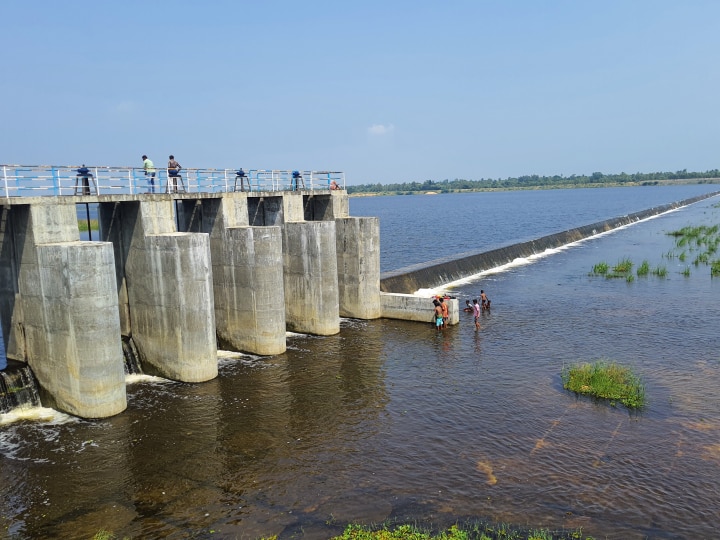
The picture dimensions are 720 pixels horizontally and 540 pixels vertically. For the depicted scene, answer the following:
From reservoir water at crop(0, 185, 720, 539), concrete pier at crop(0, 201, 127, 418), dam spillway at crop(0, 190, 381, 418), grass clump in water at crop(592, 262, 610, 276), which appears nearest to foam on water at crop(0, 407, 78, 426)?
reservoir water at crop(0, 185, 720, 539)

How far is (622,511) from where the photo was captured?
574 inches

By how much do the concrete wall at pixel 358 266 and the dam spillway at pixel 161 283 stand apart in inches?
2.6

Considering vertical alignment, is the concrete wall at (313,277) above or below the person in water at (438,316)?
above

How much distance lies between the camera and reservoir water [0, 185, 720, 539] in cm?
1466

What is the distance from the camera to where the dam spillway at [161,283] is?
66.7ft

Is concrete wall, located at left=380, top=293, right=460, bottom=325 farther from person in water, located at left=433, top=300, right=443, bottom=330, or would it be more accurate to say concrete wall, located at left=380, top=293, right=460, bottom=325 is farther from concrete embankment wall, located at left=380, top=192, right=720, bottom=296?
concrete embankment wall, located at left=380, top=192, right=720, bottom=296

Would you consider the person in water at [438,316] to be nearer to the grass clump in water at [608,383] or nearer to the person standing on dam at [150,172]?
the grass clump in water at [608,383]

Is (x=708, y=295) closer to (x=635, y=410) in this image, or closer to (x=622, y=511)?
(x=635, y=410)

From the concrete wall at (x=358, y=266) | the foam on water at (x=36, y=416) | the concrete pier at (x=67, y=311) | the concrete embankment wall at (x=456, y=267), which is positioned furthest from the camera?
the concrete embankment wall at (x=456, y=267)

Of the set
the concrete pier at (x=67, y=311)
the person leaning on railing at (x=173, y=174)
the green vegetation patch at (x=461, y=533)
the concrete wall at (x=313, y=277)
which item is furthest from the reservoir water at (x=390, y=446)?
the person leaning on railing at (x=173, y=174)

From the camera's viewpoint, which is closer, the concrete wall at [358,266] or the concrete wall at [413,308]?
the concrete wall at [413,308]

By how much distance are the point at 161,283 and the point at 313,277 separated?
9239 millimetres

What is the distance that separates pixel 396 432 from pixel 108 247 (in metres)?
11.5

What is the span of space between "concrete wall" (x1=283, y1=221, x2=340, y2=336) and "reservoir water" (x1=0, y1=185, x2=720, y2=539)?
155 cm
